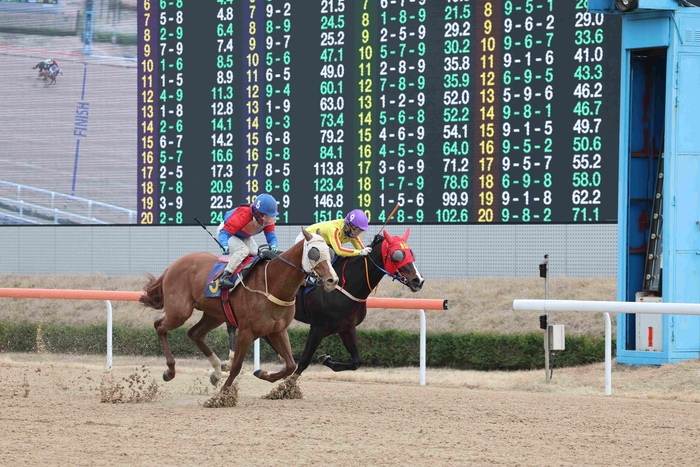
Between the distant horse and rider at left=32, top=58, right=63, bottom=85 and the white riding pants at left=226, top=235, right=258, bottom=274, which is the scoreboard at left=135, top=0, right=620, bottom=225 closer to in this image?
the distant horse and rider at left=32, top=58, right=63, bottom=85

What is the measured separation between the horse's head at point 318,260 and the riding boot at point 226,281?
684 mm

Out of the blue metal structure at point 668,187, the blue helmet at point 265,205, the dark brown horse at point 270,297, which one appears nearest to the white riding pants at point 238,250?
the dark brown horse at point 270,297

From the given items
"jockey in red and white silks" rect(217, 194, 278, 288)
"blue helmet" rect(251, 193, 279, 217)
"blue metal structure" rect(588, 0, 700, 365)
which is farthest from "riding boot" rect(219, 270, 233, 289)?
"blue metal structure" rect(588, 0, 700, 365)

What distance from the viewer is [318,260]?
6.29m

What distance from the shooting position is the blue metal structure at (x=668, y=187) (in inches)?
340

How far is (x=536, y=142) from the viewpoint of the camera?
9.91 metres

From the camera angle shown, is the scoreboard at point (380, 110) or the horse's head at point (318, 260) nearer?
the horse's head at point (318, 260)

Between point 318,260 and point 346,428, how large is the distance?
3.59 feet

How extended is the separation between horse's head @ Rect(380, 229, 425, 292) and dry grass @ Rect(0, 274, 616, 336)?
4.15 metres

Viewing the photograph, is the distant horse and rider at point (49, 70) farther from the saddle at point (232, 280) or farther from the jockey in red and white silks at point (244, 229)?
the jockey in red and white silks at point (244, 229)

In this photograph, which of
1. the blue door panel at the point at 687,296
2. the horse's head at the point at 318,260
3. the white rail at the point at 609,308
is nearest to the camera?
the horse's head at the point at 318,260

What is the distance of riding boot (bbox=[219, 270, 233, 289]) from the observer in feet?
22.4

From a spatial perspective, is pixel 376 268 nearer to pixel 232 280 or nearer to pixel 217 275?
pixel 232 280

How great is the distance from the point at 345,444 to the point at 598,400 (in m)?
2.65
